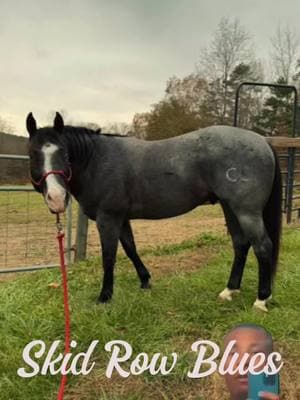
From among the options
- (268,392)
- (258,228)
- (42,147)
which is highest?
(42,147)

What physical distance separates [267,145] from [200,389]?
1.83 meters

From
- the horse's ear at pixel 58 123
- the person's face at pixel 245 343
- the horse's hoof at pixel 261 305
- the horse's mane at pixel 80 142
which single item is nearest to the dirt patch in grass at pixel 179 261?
the horse's hoof at pixel 261 305

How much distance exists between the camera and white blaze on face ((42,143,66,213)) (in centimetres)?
274

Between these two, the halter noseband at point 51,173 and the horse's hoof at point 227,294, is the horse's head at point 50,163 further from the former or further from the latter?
the horse's hoof at point 227,294

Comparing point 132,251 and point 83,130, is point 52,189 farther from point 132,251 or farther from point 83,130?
point 132,251

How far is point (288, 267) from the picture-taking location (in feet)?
14.0

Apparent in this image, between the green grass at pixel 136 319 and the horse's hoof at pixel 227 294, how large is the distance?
0.06 metres

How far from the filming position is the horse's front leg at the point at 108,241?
127 inches

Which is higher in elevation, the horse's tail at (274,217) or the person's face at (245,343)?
the horse's tail at (274,217)

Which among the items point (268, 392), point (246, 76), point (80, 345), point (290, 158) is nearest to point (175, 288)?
point (80, 345)

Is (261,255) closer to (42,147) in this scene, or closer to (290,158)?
(42,147)

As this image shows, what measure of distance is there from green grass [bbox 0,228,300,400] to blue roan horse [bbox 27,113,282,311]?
247 mm

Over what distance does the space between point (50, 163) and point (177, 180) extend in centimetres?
98

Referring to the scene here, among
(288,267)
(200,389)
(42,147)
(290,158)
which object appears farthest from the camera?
(290,158)
